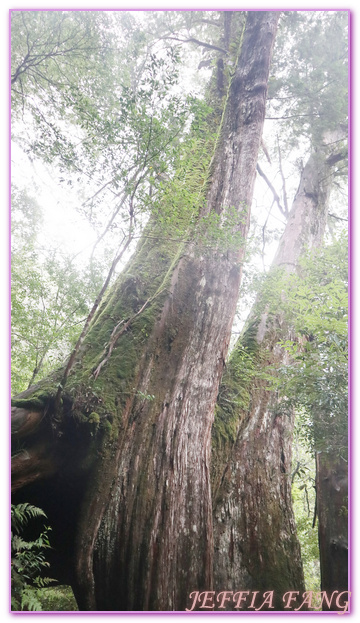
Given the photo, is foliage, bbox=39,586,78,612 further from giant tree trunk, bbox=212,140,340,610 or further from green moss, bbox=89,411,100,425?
green moss, bbox=89,411,100,425

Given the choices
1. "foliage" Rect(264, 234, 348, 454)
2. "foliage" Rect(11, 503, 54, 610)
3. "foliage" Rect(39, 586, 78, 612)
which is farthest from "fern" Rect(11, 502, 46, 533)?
"foliage" Rect(264, 234, 348, 454)

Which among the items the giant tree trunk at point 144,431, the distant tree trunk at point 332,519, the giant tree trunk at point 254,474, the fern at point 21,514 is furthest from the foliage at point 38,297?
the distant tree trunk at point 332,519

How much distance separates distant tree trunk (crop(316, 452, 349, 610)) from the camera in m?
3.34

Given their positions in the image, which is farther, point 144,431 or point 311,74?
point 311,74

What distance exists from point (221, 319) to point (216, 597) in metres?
2.26

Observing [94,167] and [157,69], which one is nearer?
[157,69]

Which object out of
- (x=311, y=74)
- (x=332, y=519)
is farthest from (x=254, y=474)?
(x=311, y=74)

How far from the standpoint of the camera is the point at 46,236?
498 cm

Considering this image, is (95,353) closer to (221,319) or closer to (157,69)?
(221,319)

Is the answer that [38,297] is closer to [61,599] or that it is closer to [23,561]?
[23,561]

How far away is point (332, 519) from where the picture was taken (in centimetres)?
364

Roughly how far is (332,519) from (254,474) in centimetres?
82

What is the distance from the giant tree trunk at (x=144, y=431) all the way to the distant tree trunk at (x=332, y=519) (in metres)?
1.36
